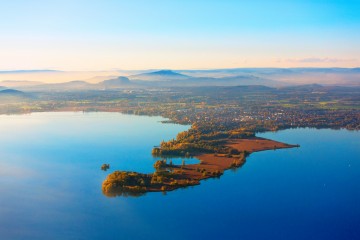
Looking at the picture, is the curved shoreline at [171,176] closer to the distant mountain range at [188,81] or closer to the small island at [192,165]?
the small island at [192,165]

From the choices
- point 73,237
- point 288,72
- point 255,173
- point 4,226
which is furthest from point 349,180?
point 288,72

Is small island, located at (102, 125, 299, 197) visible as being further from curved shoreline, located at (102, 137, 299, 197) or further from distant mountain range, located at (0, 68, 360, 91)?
distant mountain range, located at (0, 68, 360, 91)

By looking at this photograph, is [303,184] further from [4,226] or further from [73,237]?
[4,226]

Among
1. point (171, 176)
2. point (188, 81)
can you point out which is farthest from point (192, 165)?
point (188, 81)

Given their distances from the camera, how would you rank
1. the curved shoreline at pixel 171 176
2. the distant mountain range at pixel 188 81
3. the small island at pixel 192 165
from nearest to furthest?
the curved shoreline at pixel 171 176 → the small island at pixel 192 165 → the distant mountain range at pixel 188 81

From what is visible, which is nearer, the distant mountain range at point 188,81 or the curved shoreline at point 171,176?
the curved shoreline at point 171,176

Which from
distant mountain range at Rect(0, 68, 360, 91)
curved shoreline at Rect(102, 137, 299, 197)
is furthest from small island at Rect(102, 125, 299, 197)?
distant mountain range at Rect(0, 68, 360, 91)

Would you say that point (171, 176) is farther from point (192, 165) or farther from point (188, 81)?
point (188, 81)

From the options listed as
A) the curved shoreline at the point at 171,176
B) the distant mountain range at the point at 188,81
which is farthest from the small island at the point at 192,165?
the distant mountain range at the point at 188,81
